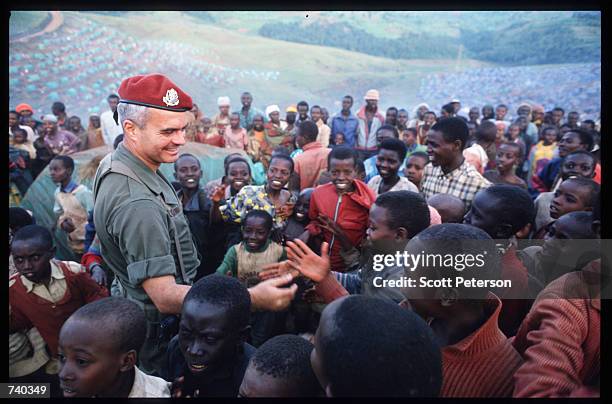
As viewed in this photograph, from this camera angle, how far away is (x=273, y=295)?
168 cm

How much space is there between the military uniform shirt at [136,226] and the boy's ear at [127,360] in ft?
0.88

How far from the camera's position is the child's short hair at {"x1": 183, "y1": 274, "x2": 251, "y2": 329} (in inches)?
67.1

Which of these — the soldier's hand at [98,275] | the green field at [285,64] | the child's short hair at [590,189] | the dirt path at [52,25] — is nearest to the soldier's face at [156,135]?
the soldier's hand at [98,275]

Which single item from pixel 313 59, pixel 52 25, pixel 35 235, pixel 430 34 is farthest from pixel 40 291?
pixel 430 34

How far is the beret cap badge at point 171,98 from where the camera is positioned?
1854mm

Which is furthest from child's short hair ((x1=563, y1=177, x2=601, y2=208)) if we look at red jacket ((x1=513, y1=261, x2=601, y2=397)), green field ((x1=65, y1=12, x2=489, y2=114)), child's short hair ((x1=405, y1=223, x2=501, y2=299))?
green field ((x1=65, y1=12, x2=489, y2=114))

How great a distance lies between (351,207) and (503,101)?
11.1 meters

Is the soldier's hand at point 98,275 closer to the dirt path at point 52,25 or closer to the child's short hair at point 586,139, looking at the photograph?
the child's short hair at point 586,139

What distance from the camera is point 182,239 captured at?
193 centimetres

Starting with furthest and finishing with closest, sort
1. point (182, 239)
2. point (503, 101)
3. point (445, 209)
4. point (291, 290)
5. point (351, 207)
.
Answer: point (503, 101) < point (351, 207) < point (445, 209) < point (182, 239) < point (291, 290)

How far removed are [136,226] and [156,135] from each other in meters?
0.45

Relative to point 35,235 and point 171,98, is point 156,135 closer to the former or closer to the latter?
point 171,98
